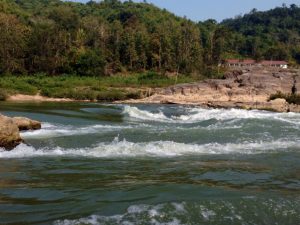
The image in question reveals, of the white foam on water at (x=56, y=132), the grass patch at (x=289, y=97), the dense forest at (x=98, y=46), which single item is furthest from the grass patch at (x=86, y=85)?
Answer: the white foam on water at (x=56, y=132)

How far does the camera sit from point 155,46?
8381 cm

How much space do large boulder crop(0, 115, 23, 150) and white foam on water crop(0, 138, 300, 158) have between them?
0.24 meters

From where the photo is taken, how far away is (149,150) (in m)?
16.2

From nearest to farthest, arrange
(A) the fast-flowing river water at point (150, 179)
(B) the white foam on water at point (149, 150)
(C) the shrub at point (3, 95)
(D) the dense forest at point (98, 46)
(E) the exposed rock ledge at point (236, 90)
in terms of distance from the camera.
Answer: (A) the fast-flowing river water at point (150, 179), (B) the white foam on water at point (149, 150), (C) the shrub at point (3, 95), (E) the exposed rock ledge at point (236, 90), (D) the dense forest at point (98, 46)

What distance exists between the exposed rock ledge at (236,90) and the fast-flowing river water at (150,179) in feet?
98.5

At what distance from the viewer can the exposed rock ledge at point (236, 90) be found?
167 ft

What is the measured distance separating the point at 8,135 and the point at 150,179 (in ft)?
21.6

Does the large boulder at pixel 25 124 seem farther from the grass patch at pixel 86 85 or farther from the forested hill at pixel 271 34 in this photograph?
the forested hill at pixel 271 34

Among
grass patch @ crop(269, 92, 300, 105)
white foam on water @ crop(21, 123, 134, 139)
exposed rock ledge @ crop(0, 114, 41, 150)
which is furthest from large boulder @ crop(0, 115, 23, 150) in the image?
grass patch @ crop(269, 92, 300, 105)

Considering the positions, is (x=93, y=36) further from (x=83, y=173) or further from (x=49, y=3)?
(x=83, y=173)

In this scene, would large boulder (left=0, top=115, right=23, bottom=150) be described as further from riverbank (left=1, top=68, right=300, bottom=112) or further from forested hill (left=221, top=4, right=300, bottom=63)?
forested hill (left=221, top=4, right=300, bottom=63)

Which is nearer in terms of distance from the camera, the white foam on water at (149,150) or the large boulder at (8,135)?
the white foam on water at (149,150)

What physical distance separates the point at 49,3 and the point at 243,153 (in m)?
118

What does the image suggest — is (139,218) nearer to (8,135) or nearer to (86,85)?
(8,135)
